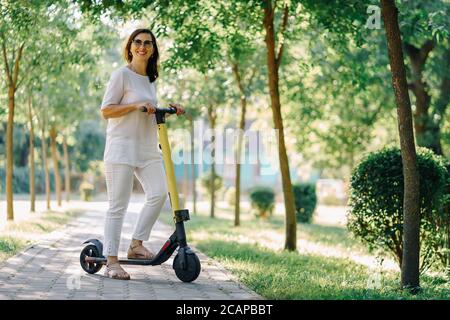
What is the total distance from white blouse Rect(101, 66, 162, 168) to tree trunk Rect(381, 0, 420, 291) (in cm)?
220

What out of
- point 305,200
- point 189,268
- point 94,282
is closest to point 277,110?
point 189,268

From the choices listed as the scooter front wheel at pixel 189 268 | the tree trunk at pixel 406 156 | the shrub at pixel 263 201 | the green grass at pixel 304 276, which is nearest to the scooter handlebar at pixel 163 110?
the scooter front wheel at pixel 189 268

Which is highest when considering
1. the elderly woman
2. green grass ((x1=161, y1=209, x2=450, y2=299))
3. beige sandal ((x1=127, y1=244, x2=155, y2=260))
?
the elderly woman

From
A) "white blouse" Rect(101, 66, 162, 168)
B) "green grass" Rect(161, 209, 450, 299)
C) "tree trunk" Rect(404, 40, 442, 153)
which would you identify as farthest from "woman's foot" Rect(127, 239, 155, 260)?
"tree trunk" Rect(404, 40, 442, 153)

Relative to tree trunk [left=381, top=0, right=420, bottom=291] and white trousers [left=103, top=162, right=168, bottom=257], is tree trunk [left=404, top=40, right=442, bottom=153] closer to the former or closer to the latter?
tree trunk [left=381, top=0, right=420, bottom=291]

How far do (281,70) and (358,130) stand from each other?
29.7ft

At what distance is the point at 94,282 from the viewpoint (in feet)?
20.6

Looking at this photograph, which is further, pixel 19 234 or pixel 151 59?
pixel 19 234

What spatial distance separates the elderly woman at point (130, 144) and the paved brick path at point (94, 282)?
36 cm

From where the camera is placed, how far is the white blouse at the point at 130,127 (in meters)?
6.43

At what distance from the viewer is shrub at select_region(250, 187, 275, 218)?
916 inches

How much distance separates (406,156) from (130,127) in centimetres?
248

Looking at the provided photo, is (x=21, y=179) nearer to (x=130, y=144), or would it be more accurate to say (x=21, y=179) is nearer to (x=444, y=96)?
(x=444, y=96)
